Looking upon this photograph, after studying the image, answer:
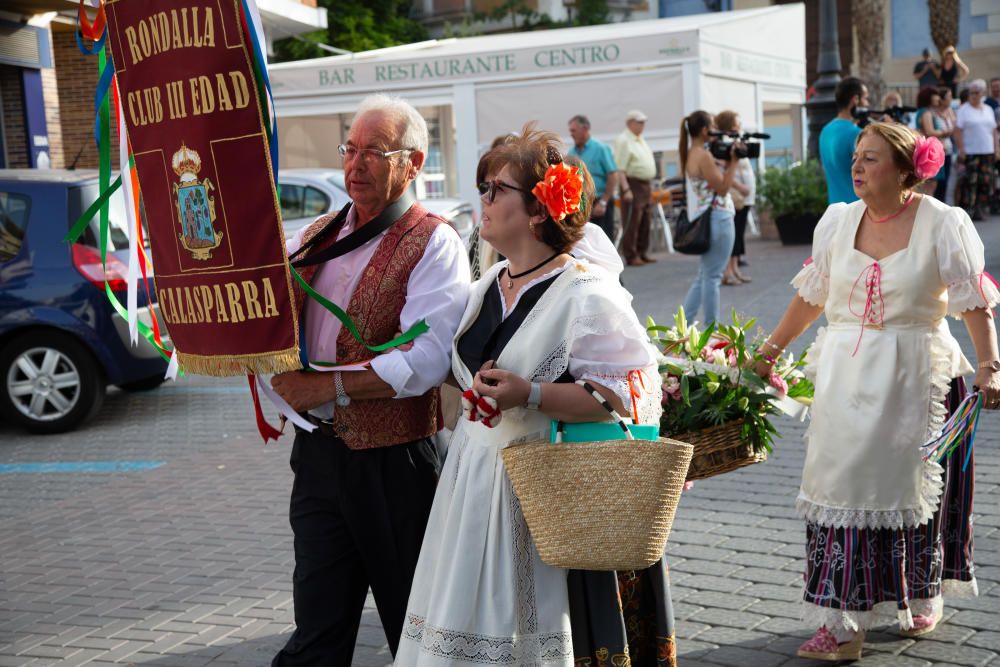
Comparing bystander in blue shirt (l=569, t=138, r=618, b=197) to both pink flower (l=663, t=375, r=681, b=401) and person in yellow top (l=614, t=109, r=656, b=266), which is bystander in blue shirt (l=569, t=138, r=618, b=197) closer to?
person in yellow top (l=614, t=109, r=656, b=266)

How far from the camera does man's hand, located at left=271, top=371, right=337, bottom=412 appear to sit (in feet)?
11.4

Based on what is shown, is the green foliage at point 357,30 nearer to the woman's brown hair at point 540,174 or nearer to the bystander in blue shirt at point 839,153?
the bystander in blue shirt at point 839,153

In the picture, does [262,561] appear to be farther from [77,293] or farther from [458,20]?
[458,20]

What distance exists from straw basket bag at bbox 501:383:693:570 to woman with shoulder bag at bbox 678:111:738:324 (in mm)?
7726

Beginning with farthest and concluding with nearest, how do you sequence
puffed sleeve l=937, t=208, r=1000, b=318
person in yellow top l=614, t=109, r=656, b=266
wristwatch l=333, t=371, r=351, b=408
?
person in yellow top l=614, t=109, r=656, b=266
puffed sleeve l=937, t=208, r=1000, b=318
wristwatch l=333, t=371, r=351, b=408

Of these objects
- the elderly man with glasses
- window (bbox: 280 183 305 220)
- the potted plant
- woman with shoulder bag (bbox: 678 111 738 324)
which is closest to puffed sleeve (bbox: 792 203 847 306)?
the elderly man with glasses

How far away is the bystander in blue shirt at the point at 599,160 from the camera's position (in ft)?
51.4

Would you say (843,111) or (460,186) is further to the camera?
(460,186)

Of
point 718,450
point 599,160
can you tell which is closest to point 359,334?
point 718,450

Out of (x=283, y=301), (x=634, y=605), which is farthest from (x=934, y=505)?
(x=283, y=301)

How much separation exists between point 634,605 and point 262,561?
286cm

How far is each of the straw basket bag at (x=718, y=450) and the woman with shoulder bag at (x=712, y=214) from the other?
22.0ft

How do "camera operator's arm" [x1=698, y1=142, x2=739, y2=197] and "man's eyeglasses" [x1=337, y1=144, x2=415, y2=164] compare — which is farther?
"camera operator's arm" [x1=698, y1=142, x2=739, y2=197]

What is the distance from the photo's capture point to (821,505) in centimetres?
438
